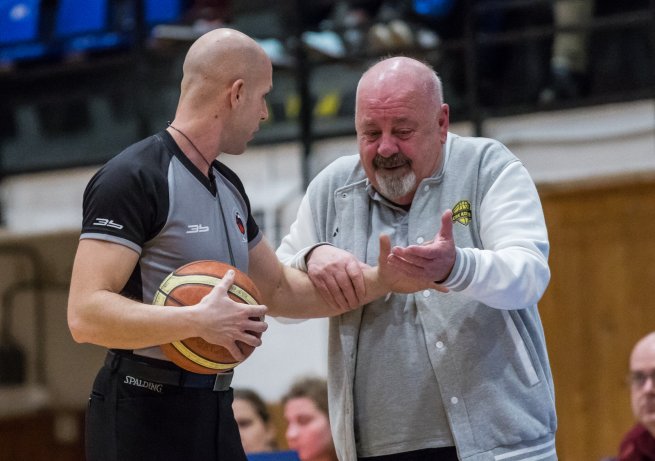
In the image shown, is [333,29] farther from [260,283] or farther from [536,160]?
[260,283]

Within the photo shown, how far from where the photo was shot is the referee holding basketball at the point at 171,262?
9.90 feet

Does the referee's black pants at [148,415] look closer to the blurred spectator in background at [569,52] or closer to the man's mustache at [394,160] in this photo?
the man's mustache at [394,160]

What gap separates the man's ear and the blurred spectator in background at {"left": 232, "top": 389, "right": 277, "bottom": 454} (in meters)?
3.61

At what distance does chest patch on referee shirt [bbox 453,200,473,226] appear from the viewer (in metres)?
3.73

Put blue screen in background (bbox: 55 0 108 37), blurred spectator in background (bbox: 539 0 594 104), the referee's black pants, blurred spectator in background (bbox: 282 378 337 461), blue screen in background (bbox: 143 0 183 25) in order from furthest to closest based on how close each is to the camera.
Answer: blue screen in background (bbox: 55 0 108 37), blue screen in background (bbox: 143 0 183 25), blurred spectator in background (bbox: 539 0 594 104), blurred spectator in background (bbox: 282 378 337 461), the referee's black pants

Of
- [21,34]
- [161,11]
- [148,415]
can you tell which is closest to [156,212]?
[148,415]

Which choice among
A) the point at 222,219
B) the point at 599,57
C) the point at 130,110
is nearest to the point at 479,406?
the point at 222,219

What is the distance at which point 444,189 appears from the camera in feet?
12.5

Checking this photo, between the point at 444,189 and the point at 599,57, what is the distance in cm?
522

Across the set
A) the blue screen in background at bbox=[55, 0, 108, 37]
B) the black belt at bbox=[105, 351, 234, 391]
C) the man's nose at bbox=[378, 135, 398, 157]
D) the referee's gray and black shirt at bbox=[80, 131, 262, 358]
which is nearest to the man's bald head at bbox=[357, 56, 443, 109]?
the man's nose at bbox=[378, 135, 398, 157]

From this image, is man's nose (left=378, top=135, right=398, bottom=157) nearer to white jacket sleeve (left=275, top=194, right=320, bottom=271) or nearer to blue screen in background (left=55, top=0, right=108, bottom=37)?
white jacket sleeve (left=275, top=194, right=320, bottom=271)

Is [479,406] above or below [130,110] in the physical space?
below

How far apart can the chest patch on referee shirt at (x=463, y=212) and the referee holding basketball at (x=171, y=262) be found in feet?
1.11

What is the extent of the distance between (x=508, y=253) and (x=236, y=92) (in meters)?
1.09
